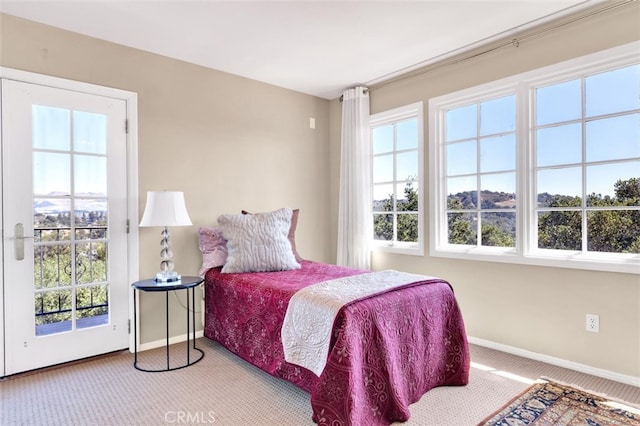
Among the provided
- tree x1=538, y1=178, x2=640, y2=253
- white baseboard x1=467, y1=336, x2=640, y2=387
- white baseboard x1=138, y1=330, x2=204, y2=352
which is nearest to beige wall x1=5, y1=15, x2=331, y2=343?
white baseboard x1=138, y1=330, x2=204, y2=352

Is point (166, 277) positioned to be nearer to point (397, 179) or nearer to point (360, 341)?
point (360, 341)

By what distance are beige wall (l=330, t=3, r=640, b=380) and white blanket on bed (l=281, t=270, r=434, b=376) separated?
1116mm

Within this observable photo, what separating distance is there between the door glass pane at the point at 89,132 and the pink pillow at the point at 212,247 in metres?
1.03

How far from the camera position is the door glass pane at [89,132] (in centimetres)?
276

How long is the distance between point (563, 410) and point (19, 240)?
3.61 meters

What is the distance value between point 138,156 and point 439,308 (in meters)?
2.61

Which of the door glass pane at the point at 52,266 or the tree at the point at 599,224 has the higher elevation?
the tree at the point at 599,224

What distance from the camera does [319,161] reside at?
14.3 feet

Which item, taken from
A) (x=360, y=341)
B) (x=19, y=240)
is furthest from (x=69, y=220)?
(x=360, y=341)

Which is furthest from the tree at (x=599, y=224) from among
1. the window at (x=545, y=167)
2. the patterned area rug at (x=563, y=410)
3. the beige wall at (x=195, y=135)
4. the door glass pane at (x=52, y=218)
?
the door glass pane at (x=52, y=218)

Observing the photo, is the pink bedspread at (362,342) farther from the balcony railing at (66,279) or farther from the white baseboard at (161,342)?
the balcony railing at (66,279)

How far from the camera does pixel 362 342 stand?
1818mm

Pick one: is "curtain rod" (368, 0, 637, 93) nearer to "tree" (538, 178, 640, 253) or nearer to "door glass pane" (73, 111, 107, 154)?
"tree" (538, 178, 640, 253)

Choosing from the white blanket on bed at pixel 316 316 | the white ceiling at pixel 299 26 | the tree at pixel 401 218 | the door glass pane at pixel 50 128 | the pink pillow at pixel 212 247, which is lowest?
the white blanket on bed at pixel 316 316
